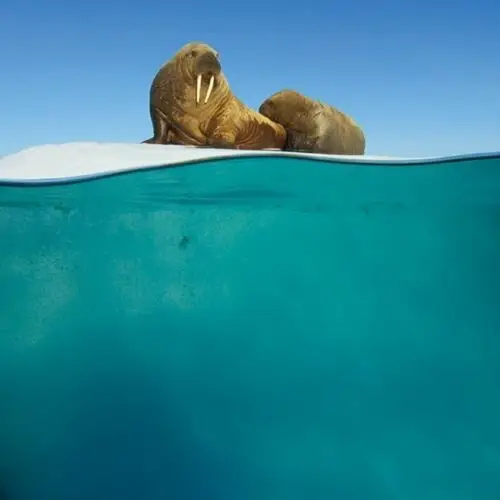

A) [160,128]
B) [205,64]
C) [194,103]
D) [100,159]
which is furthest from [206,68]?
[100,159]

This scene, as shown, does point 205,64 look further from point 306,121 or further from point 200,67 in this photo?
point 306,121

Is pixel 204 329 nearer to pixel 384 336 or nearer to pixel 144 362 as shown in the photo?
pixel 144 362

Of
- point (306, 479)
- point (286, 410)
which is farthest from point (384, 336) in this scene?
point (306, 479)

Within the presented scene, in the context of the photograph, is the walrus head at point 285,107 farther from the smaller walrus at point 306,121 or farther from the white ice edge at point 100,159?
the white ice edge at point 100,159

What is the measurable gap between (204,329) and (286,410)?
0.63 metres

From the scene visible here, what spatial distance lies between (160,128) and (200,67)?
25.9 inches

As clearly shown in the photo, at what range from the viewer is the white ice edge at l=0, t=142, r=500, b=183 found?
3.22m

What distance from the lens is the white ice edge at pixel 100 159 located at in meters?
3.22

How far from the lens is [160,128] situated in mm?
5930

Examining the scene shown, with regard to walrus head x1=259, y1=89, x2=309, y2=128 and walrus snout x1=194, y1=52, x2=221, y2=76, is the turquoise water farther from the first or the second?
walrus head x1=259, y1=89, x2=309, y2=128

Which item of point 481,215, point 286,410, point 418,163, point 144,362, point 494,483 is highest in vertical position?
point 418,163

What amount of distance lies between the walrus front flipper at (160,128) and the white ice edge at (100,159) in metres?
1.94

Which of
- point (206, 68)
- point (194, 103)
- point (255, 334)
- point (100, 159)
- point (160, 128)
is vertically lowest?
point (255, 334)

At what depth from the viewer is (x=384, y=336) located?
3.51 metres
